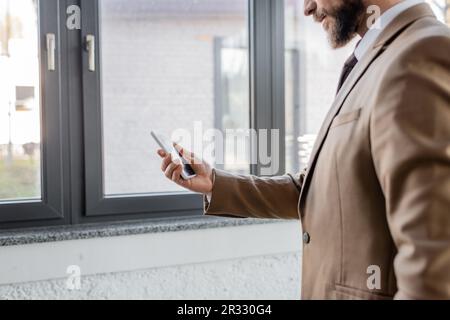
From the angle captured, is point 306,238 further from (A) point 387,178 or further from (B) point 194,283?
(B) point 194,283

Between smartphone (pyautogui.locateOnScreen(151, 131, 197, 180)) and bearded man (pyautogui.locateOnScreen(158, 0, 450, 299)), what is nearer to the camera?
bearded man (pyautogui.locateOnScreen(158, 0, 450, 299))

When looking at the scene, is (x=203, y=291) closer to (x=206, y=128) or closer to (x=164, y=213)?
(x=164, y=213)

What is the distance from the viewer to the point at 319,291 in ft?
2.85

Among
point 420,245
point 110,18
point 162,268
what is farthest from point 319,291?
point 110,18

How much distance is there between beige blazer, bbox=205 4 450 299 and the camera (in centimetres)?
64

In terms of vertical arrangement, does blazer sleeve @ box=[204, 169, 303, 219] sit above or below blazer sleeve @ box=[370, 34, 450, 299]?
below

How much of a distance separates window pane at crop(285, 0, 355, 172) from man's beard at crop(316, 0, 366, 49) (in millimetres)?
989

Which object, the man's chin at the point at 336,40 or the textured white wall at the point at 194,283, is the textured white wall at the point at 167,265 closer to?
the textured white wall at the point at 194,283

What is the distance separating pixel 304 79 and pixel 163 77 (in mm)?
616

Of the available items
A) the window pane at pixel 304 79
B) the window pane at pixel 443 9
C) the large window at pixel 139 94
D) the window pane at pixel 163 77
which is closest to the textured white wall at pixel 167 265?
the large window at pixel 139 94

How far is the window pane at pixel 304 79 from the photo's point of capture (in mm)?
2025

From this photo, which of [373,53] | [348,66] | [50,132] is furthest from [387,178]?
[50,132]
